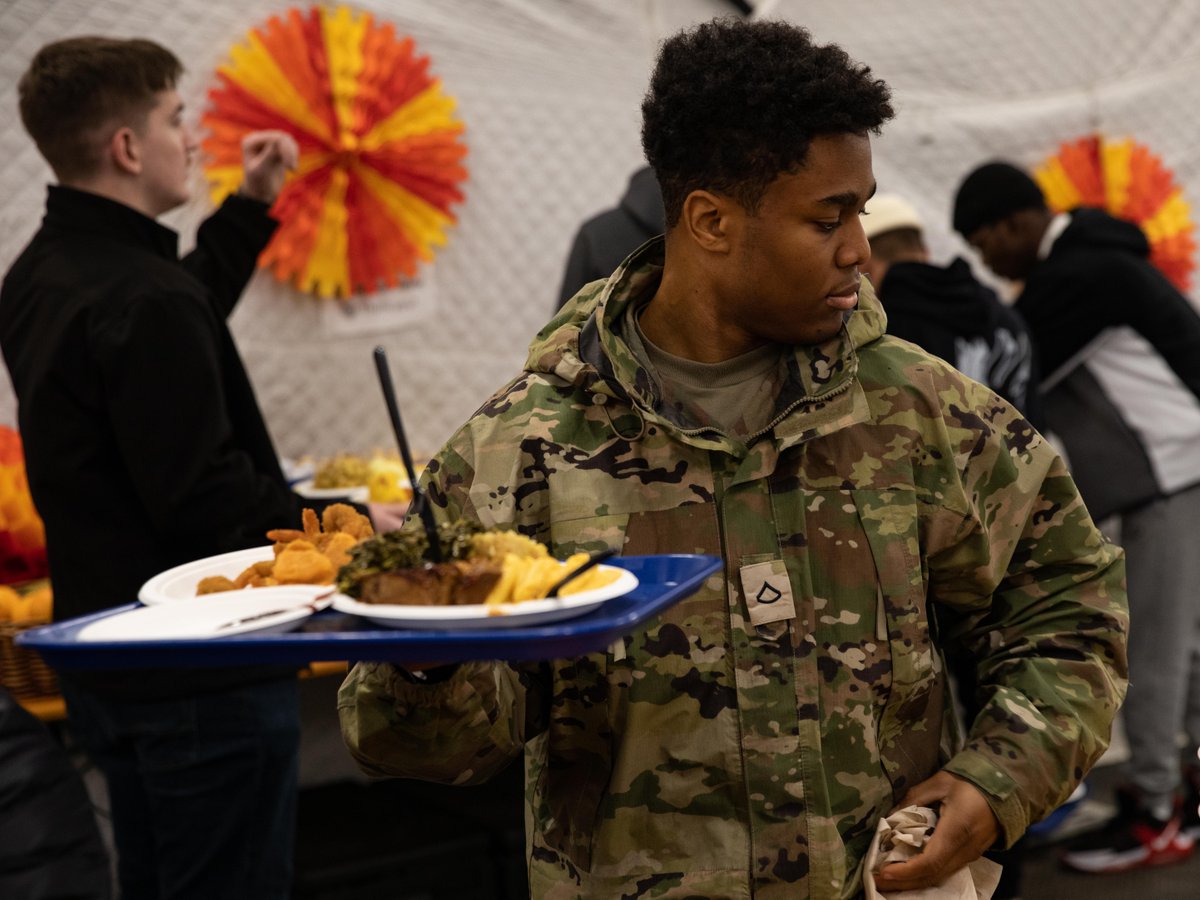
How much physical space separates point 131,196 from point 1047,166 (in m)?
3.71

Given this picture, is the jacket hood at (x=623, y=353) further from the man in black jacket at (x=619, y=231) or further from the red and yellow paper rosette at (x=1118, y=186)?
the red and yellow paper rosette at (x=1118, y=186)

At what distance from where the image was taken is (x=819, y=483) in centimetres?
156

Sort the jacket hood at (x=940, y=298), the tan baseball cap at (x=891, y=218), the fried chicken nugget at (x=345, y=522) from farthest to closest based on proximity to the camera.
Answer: the tan baseball cap at (x=891, y=218) → the jacket hood at (x=940, y=298) → the fried chicken nugget at (x=345, y=522)

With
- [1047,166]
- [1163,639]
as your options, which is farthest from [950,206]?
[1163,639]

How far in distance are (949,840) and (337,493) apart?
1.89m

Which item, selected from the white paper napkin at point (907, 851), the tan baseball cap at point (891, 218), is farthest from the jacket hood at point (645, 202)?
the white paper napkin at point (907, 851)

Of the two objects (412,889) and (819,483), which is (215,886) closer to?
(412,889)

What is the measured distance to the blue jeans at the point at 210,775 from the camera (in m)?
2.50

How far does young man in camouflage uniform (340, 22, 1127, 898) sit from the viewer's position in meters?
1.51

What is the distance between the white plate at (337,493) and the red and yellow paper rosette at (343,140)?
0.78 m

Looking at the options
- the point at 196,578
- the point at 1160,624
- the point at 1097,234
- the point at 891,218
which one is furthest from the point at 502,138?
the point at 196,578

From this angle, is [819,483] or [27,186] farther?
[27,186]

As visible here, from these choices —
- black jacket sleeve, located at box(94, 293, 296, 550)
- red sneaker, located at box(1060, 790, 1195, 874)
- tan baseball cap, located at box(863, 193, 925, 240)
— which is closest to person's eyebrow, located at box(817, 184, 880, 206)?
black jacket sleeve, located at box(94, 293, 296, 550)

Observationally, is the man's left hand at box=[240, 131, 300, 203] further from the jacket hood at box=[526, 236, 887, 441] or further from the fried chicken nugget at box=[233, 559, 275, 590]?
the fried chicken nugget at box=[233, 559, 275, 590]
